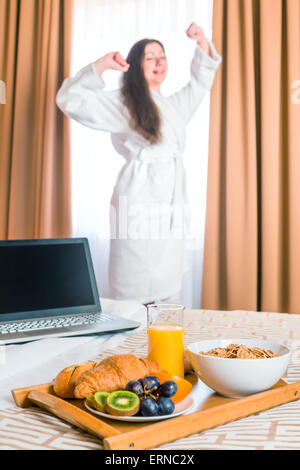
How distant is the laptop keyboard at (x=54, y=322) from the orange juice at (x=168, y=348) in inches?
14.8

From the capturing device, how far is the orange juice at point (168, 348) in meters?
0.76

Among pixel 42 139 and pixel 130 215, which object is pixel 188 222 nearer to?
pixel 130 215

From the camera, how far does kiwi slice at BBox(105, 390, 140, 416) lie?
55 centimetres

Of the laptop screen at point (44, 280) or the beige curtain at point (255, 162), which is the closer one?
the laptop screen at point (44, 280)

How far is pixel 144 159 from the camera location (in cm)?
229

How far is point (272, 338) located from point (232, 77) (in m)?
1.80

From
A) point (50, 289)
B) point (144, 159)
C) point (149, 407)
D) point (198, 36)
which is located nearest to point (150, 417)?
point (149, 407)

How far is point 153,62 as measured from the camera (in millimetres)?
2424

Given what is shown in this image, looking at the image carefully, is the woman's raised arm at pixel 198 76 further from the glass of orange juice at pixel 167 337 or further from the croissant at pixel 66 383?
the croissant at pixel 66 383

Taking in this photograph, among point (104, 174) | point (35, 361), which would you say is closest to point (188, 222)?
point (104, 174)

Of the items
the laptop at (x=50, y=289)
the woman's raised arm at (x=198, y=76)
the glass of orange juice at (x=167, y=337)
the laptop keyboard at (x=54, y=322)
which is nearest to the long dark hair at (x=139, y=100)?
the woman's raised arm at (x=198, y=76)

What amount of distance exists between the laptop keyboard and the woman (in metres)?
1.03

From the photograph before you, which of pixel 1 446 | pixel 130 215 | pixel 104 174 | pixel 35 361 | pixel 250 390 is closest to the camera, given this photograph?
pixel 1 446

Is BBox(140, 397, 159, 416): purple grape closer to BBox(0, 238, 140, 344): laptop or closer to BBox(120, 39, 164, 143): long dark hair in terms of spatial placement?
BBox(0, 238, 140, 344): laptop
